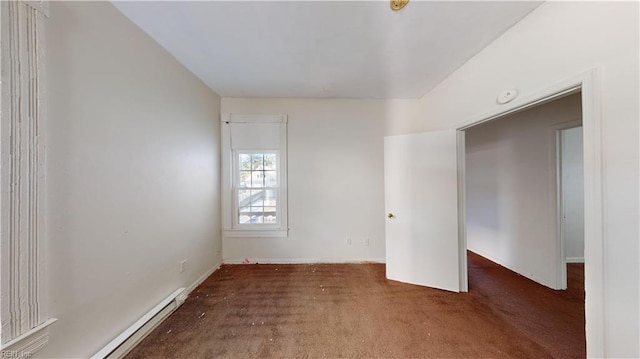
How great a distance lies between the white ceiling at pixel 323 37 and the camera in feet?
4.65

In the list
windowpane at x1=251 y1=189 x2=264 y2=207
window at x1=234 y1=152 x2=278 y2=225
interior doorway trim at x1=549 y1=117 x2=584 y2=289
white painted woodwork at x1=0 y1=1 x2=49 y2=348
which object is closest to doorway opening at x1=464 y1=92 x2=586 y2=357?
interior doorway trim at x1=549 y1=117 x2=584 y2=289

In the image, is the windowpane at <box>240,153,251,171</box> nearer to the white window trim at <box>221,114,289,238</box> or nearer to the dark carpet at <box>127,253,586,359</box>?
the white window trim at <box>221,114,289,238</box>

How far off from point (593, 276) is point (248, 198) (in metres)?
3.22

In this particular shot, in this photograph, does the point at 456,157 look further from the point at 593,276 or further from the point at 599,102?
the point at 593,276

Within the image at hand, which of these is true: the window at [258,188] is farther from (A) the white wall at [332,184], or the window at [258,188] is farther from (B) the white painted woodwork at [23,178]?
(B) the white painted woodwork at [23,178]

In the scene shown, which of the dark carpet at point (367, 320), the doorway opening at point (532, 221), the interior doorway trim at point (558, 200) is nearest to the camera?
the dark carpet at point (367, 320)

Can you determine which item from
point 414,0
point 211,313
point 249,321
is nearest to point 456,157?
point 414,0

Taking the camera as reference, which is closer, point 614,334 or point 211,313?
point 614,334

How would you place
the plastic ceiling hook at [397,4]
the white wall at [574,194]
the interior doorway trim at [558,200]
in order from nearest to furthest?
1. the plastic ceiling hook at [397,4]
2. the interior doorway trim at [558,200]
3. the white wall at [574,194]

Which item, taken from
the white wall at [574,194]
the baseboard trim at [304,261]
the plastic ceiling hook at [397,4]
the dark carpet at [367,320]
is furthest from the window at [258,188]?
the white wall at [574,194]

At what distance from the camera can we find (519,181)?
2.64m

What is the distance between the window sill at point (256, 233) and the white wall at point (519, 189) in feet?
10.0

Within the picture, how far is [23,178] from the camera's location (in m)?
0.96

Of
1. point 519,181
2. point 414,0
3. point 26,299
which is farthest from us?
point 519,181
